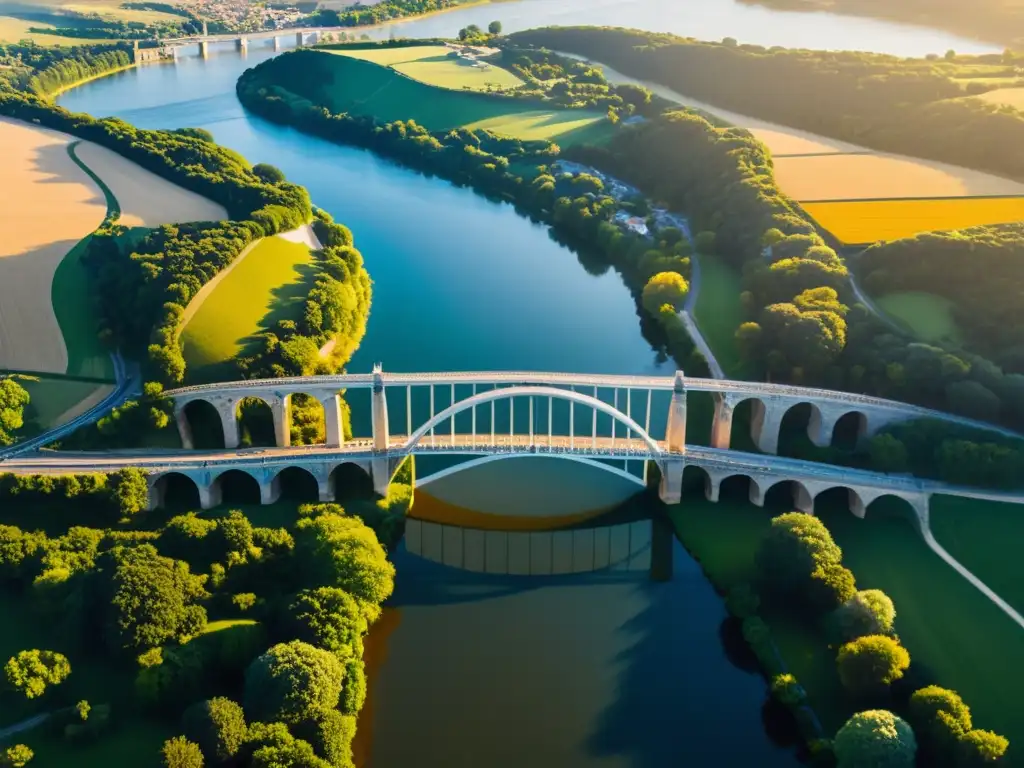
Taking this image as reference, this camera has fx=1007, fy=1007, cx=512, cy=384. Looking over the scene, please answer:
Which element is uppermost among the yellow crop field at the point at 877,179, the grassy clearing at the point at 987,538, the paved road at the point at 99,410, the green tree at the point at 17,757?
the yellow crop field at the point at 877,179

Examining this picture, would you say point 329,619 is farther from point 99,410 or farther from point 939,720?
point 99,410

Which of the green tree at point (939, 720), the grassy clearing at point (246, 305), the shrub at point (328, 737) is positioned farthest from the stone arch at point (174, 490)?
the green tree at point (939, 720)

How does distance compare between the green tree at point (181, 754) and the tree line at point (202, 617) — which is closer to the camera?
the green tree at point (181, 754)

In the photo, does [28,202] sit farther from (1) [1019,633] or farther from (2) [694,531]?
(1) [1019,633]

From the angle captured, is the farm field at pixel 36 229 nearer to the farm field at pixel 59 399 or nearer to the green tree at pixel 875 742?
the farm field at pixel 59 399

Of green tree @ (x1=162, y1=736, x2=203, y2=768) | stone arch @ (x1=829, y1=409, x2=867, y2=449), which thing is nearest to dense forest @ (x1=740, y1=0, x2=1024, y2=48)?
stone arch @ (x1=829, y1=409, x2=867, y2=449)

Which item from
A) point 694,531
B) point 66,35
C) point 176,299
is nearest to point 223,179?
point 176,299
